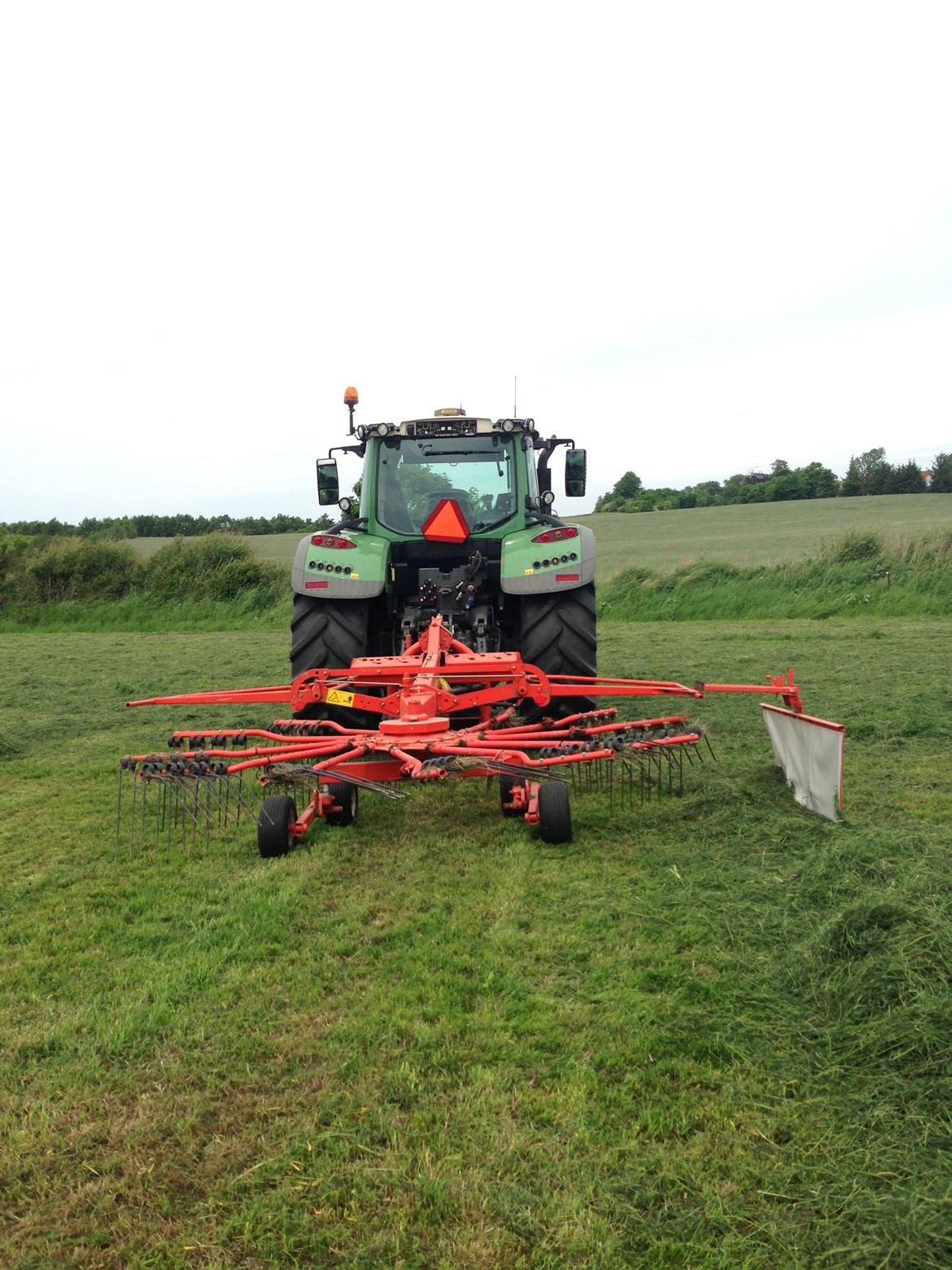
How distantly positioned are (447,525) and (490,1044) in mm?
3926

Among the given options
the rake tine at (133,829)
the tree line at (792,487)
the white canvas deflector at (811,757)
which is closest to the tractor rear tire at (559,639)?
the white canvas deflector at (811,757)

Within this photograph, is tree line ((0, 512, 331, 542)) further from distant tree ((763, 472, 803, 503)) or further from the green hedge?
distant tree ((763, 472, 803, 503))

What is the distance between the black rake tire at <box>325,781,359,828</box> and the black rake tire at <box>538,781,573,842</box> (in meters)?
0.85

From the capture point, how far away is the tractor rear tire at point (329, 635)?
18.4ft

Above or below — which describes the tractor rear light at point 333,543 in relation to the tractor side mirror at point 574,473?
below

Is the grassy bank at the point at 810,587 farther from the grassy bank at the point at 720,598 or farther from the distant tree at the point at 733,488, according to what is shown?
the distant tree at the point at 733,488

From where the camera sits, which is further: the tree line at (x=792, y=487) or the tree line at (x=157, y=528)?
the tree line at (x=792, y=487)

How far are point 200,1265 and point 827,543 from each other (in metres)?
16.6

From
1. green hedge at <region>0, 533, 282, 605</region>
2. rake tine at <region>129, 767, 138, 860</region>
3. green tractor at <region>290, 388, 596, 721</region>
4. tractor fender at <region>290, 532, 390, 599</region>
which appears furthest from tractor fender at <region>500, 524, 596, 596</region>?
green hedge at <region>0, 533, 282, 605</region>

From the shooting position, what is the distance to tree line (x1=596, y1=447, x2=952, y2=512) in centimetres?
3741

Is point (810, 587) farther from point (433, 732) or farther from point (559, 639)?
point (433, 732)

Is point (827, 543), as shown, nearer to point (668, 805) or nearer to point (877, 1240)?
point (668, 805)

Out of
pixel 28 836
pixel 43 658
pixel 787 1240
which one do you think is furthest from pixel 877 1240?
pixel 43 658

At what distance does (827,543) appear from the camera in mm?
16750
